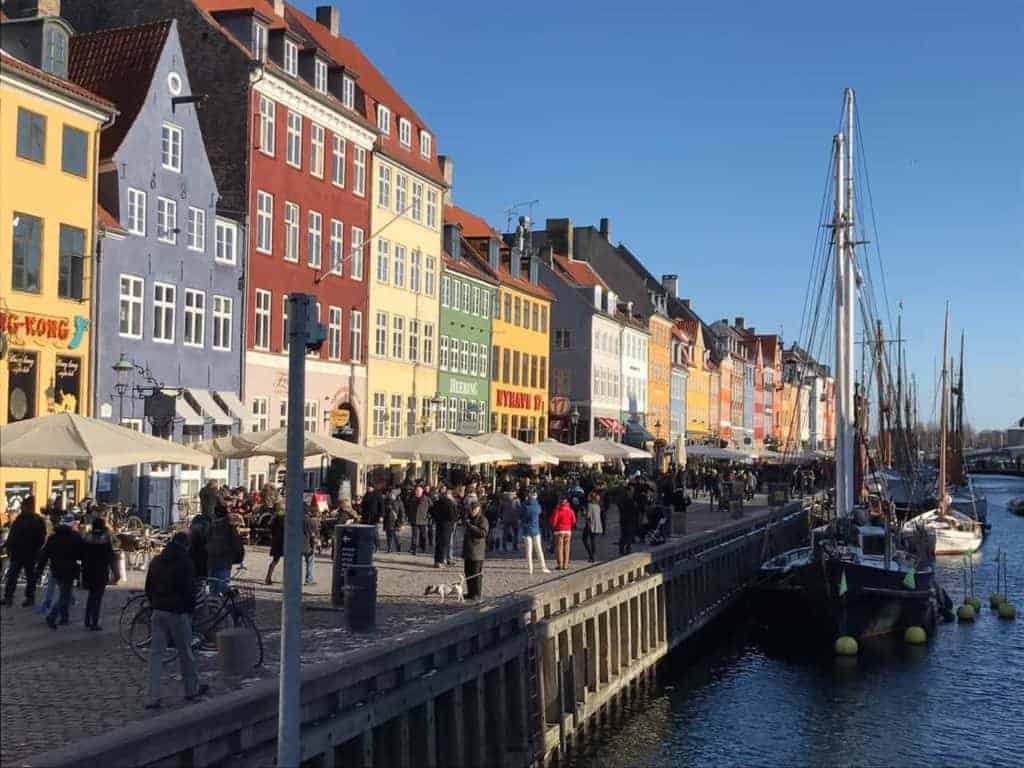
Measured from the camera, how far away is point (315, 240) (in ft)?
141

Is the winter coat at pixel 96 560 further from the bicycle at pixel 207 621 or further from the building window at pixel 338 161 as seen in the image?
the building window at pixel 338 161

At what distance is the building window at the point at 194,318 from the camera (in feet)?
116

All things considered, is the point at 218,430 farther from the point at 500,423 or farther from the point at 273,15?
the point at 500,423

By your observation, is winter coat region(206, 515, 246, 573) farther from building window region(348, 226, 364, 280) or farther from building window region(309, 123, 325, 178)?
building window region(348, 226, 364, 280)

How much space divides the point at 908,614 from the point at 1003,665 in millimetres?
3213

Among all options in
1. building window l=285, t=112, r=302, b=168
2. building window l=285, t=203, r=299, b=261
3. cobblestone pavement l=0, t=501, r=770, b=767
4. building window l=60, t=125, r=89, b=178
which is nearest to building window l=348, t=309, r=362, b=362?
building window l=285, t=203, r=299, b=261

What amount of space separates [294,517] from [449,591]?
523 inches

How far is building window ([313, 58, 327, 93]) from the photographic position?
141ft

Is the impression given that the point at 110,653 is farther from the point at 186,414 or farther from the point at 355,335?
the point at 355,335

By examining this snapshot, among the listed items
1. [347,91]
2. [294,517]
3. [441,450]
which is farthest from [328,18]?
[294,517]

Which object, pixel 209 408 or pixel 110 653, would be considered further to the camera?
pixel 209 408


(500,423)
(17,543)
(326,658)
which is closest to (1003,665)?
(326,658)

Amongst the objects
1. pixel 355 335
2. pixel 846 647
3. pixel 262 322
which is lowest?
pixel 846 647

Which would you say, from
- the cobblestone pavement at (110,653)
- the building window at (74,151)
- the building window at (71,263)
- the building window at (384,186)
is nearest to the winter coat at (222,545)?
the cobblestone pavement at (110,653)
